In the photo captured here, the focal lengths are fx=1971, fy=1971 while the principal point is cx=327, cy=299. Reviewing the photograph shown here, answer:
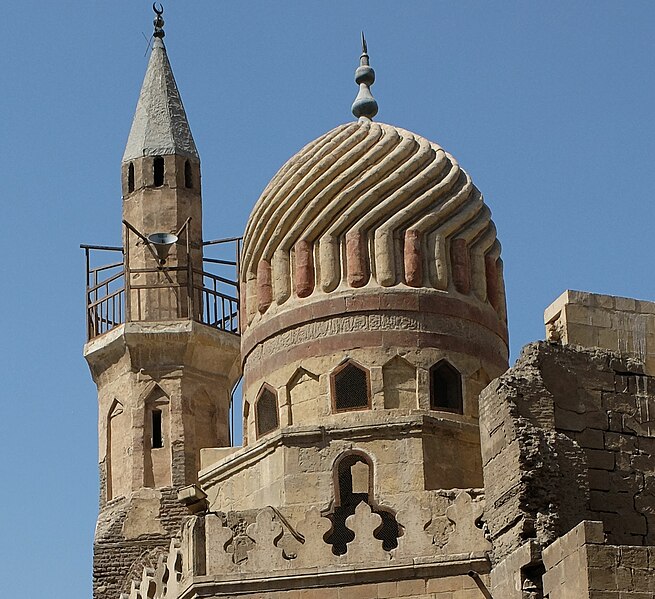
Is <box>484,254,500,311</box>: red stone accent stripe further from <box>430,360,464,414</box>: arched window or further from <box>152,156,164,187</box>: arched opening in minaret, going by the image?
<box>152,156,164,187</box>: arched opening in minaret

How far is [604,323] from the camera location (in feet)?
47.6

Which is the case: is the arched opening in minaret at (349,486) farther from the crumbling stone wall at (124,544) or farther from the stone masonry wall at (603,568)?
the stone masonry wall at (603,568)

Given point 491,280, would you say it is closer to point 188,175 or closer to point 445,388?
point 445,388

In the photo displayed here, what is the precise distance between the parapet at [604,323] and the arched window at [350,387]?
4.85m

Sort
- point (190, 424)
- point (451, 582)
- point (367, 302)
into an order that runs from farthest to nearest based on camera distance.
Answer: point (190, 424)
point (367, 302)
point (451, 582)

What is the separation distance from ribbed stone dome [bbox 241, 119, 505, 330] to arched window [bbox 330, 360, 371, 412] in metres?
0.85

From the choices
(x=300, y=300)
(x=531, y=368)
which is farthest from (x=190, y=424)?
(x=531, y=368)

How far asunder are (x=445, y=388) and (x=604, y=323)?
17.0 ft

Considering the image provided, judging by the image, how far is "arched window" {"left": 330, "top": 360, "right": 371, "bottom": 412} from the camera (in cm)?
1927

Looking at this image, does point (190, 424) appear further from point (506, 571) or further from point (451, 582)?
point (506, 571)

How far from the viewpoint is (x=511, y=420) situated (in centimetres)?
1342

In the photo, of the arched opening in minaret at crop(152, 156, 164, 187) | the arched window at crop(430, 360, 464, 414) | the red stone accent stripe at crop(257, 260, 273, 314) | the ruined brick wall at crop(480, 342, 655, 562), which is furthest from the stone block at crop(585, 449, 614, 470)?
the arched opening in minaret at crop(152, 156, 164, 187)

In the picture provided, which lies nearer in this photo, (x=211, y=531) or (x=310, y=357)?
(x=211, y=531)

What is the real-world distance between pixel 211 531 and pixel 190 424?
546cm
